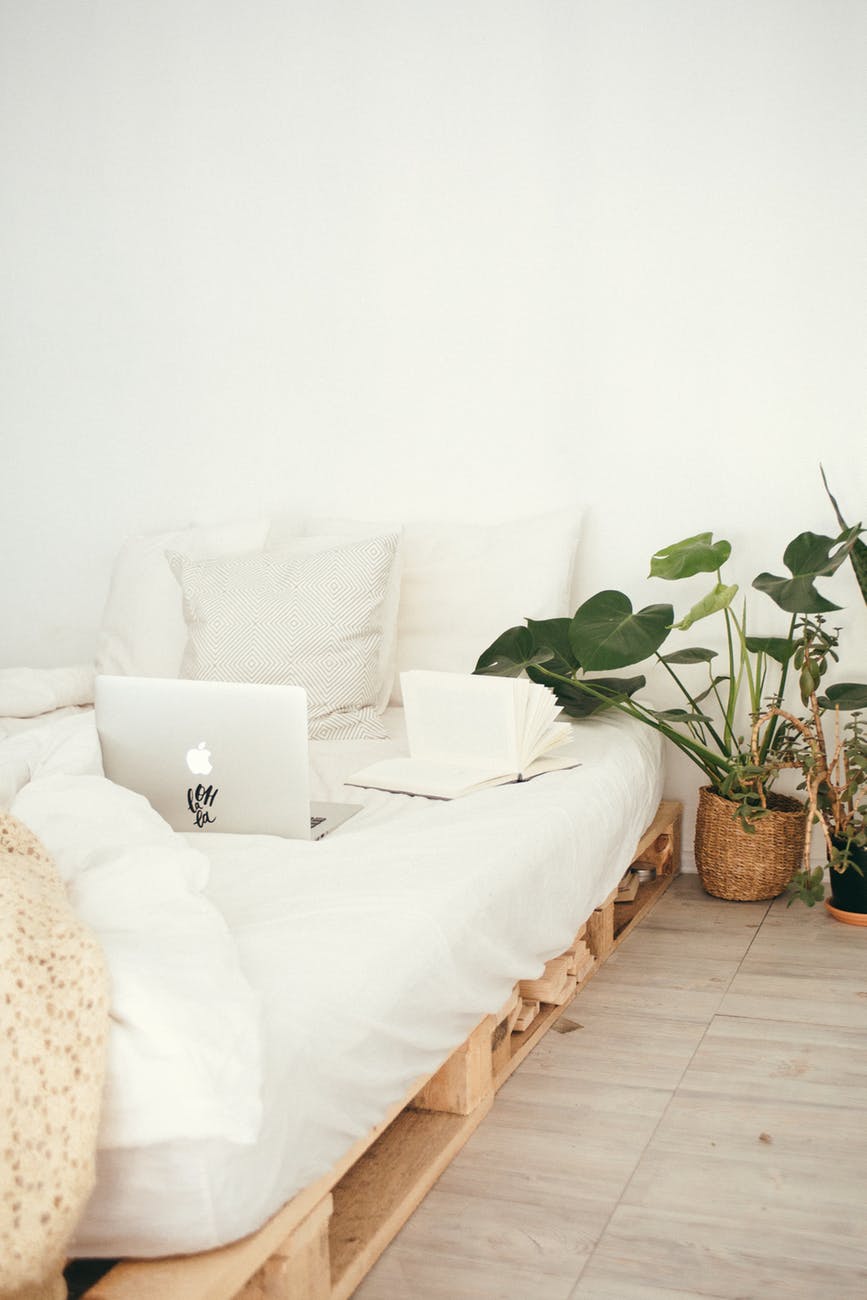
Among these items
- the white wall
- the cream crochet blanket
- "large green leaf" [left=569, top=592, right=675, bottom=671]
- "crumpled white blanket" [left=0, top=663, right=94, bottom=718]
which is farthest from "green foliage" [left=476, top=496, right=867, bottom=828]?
the cream crochet blanket

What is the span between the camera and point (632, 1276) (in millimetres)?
1260

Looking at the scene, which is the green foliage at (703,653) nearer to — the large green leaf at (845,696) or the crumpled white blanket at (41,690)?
the large green leaf at (845,696)

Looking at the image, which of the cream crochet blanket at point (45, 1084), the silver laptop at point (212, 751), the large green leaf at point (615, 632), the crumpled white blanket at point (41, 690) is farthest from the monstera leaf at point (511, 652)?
the cream crochet blanket at point (45, 1084)

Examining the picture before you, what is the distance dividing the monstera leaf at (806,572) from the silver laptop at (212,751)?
1.06 m

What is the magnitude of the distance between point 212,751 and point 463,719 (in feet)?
1.84

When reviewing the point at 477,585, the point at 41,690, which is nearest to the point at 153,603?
the point at 41,690

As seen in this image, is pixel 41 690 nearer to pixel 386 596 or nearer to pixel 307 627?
pixel 307 627

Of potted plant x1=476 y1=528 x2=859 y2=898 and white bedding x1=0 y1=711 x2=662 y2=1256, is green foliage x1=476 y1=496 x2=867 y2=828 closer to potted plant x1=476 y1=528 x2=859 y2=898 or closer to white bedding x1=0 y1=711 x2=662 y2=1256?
potted plant x1=476 y1=528 x2=859 y2=898

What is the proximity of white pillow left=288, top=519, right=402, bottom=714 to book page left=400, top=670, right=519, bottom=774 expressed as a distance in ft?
1.35

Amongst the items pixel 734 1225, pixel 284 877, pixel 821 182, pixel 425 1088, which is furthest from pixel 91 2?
pixel 734 1225

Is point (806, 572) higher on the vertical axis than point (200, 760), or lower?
higher

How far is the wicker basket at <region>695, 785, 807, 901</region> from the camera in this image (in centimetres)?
249

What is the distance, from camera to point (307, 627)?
2.47m

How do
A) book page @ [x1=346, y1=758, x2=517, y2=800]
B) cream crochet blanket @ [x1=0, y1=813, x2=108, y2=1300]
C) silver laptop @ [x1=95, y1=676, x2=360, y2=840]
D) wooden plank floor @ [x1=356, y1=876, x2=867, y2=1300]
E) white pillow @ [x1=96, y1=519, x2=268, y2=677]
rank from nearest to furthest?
1. cream crochet blanket @ [x1=0, y1=813, x2=108, y2=1300]
2. wooden plank floor @ [x1=356, y1=876, x2=867, y2=1300]
3. silver laptop @ [x1=95, y1=676, x2=360, y2=840]
4. book page @ [x1=346, y1=758, x2=517, y2=800]
5. white pillow @ [x1=96, y1=519, x2=268, y2=677]
